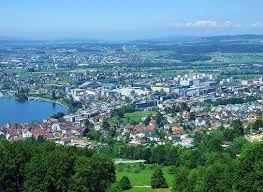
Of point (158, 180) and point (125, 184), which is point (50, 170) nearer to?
point (125, 184)

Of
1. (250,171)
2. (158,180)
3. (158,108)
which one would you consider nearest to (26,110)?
(158,108)

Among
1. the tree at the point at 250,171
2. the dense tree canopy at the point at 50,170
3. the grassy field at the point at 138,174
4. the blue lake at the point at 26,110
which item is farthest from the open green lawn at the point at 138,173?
the blue lake at the point at 26,110

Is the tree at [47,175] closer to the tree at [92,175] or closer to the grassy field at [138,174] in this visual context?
the tree at [92,175]

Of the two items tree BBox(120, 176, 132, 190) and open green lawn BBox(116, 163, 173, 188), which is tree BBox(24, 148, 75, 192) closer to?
tree BBox(120, 176, 132, 190)

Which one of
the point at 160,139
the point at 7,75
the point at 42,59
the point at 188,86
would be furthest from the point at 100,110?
the point at 42,59

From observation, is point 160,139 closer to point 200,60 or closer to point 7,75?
point 7,75

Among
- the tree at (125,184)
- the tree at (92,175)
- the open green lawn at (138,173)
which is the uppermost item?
the tree at (92,175)
